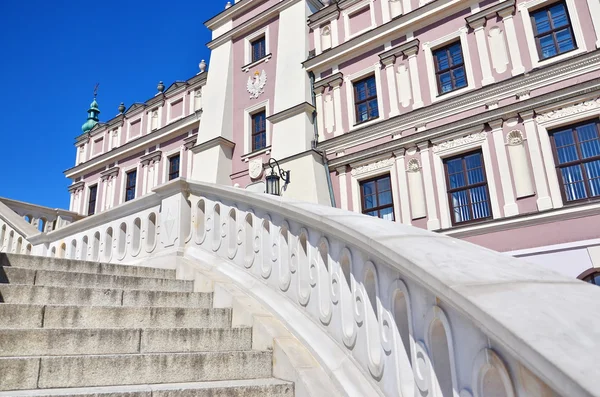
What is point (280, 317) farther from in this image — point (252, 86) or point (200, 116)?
point (200, 116)

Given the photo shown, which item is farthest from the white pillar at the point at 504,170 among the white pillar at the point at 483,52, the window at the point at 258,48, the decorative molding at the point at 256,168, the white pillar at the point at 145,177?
the white pillar at the point at 145,177

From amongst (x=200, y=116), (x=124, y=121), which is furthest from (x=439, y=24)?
(x=124, y=121)

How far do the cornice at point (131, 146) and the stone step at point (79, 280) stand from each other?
15.8 m

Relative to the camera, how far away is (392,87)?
44.8 feet

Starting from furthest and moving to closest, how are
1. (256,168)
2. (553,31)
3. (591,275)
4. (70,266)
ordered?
(256,168), (553,31), (591,275), (70,266)

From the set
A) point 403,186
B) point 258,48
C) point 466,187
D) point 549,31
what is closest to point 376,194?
point 403,186

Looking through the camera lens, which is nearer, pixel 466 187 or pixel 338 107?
pixel 466 187

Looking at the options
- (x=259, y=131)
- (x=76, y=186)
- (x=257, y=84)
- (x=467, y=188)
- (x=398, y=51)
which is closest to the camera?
(x=467, y=188)

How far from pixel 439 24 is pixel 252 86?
7.98 meters

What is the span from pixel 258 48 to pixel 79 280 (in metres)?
16.4

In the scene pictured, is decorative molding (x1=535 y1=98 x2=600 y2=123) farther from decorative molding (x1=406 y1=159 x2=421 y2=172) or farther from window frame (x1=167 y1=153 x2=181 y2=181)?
window frame (x1=167 y1=153 x2=181 y2=181)

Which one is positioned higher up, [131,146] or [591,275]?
[131,146]

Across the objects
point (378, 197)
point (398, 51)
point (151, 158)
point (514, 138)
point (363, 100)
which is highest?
point (398, 51)

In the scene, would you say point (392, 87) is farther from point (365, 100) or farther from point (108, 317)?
point (108, 317)
